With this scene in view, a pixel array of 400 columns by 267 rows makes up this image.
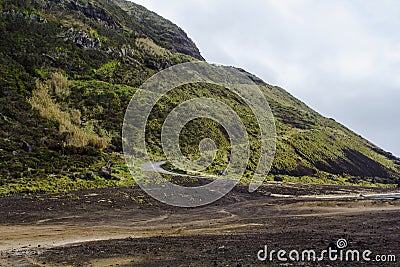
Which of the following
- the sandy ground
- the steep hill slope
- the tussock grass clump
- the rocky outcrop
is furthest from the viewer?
the rocky outcrop

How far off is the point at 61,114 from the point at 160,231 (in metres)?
33.5

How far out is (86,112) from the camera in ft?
172

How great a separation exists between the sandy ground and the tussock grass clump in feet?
45.1

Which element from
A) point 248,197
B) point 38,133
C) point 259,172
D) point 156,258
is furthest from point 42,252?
point 259,172

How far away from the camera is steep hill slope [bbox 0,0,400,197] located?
34.4 metres

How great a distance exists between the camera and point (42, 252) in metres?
13.5

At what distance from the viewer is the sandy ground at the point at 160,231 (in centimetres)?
1230

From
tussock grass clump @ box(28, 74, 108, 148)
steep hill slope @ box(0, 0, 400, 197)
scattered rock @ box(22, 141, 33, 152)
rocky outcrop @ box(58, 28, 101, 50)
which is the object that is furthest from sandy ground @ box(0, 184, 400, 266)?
rocky outcrop @ box(58, 28, 101, 50)

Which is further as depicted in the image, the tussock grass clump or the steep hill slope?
the tussock grass clump

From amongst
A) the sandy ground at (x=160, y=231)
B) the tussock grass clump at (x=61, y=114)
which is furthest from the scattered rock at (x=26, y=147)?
the sandy ground at (x=160, y=231)

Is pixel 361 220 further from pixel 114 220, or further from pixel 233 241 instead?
pixel 114 220

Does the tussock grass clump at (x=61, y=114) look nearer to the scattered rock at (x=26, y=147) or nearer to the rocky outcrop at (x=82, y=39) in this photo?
the scattered rock at (x=26, y=147)

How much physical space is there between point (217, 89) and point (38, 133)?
58003 mm

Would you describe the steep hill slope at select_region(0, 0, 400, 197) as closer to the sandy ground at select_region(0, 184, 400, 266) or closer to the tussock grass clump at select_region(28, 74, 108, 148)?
the tussock grass clump at select_region(28, 74, 108, 148)
